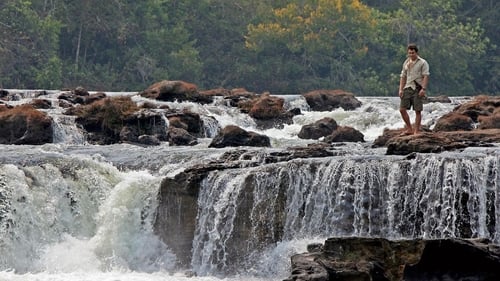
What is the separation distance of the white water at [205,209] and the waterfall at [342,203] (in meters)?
0.02

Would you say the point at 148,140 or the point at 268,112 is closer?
the point at 148,140

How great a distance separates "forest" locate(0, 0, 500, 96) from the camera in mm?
61125

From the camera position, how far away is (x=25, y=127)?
1070 inches

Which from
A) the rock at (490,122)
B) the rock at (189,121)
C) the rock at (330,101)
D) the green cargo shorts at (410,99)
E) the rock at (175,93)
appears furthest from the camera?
the rock at (330,101)

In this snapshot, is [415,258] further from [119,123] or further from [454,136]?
[119,123]

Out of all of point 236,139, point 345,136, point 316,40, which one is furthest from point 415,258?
point 316,40

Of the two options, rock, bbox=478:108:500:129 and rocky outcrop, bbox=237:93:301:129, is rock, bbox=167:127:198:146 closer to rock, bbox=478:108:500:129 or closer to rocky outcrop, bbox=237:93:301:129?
rocky outcrop, bbox=237:93:301:129

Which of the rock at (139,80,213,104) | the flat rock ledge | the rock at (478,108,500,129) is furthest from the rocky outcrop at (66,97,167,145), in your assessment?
the flat rock ledge

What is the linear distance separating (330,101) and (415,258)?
2394 cm

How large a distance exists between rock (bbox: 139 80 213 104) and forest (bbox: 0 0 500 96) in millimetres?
24733

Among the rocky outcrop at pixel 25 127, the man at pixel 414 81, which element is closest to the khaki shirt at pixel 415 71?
the man at pixel 414 81

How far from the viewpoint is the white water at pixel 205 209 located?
17609 millimetres

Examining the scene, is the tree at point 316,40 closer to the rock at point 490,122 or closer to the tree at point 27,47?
the tree at point 27,47

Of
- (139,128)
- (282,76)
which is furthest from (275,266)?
(282,76)
